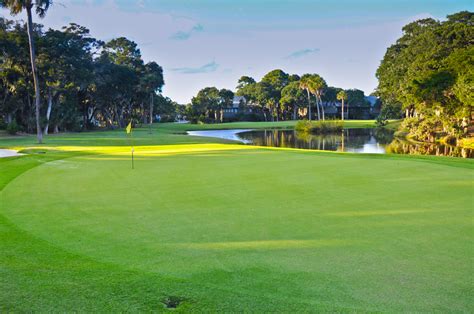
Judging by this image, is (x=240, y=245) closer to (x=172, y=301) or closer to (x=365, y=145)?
(x=172, y=301)

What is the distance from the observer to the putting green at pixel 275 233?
11.6 feet

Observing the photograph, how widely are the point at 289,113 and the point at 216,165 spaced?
329ft

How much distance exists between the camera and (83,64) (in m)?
48.4

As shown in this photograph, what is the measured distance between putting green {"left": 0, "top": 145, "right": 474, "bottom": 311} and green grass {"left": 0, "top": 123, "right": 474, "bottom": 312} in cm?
2

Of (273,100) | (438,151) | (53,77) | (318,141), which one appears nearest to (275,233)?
(438,151)

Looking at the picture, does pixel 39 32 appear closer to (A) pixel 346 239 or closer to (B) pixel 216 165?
(B) pixel 216 165

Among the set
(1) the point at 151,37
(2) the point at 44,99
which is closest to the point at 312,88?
(1) the point at 151,37

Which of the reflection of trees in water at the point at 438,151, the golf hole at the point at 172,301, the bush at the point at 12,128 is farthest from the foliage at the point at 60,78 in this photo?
the golf hole at the point at 172,301

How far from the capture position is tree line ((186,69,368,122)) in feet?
317

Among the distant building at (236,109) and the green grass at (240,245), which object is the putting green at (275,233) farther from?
the distant building at (236,109)

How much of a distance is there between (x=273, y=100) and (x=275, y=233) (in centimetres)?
9735

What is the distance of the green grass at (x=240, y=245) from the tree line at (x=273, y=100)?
85.9 meters

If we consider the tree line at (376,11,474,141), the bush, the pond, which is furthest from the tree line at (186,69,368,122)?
the bush

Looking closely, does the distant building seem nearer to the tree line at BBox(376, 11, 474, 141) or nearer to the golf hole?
the tree line at BBox(376, 11, 474, 141)
